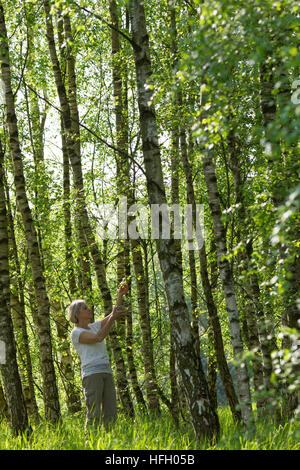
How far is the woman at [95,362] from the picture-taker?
6.41 m

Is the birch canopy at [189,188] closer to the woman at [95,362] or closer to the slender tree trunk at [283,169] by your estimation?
the slender tree trunk at [283,169]

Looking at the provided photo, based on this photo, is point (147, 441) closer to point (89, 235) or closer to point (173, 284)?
point (173, 284)

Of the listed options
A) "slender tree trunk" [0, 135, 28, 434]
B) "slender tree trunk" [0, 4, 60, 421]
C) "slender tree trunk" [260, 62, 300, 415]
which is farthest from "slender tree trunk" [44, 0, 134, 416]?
"slender tree trunk" [260, 62, 300, 415]

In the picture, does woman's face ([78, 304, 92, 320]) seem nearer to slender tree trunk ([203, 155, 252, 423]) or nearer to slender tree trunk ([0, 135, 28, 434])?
slender tree trunk ([0, 135, 28, 434])

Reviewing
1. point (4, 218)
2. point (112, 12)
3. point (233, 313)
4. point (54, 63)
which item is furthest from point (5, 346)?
point (112, 12)

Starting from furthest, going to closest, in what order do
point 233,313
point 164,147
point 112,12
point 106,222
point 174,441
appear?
point 106,222, point 112,12, point 164,147, point 233,313, point 174,441

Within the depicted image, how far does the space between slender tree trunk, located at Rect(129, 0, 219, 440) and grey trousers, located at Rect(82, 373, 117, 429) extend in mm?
1340

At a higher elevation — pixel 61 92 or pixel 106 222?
pixel 61 92

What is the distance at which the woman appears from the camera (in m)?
6.41

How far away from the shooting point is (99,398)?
254 inches

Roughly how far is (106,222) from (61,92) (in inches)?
167

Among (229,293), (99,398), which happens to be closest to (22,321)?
(99,398)
